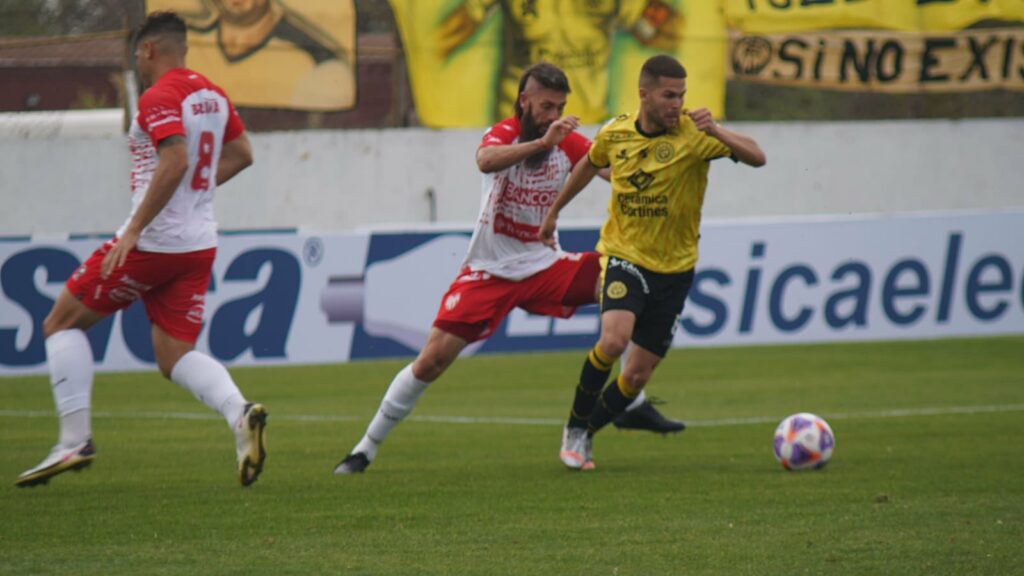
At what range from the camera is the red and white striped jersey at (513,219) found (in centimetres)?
838

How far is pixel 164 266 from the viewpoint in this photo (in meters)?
7.20

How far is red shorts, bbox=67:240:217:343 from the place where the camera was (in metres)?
7.12

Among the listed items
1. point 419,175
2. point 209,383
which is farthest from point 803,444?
point 419,175

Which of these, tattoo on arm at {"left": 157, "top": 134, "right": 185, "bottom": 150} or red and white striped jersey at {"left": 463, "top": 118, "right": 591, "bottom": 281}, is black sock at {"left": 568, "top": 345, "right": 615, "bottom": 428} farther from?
tattoo on arm at {"left": 157, "top": 134, "right": 185, "bottom": 150}

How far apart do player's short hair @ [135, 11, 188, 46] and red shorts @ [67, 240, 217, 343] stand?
938 millimetres

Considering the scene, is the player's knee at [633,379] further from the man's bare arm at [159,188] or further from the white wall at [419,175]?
the white wall at [419,175]

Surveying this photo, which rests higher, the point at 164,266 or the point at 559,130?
the point at 559,130

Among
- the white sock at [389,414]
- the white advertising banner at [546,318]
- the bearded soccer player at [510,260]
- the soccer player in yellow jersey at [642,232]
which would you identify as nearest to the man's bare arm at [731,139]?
the soccer player in yellow jersey at [642,232]

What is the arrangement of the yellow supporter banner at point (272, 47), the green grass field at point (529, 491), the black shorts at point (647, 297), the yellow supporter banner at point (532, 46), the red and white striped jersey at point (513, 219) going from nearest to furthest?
the green grass field at point (529, 491)
the black shorts at point (647, 297)
the red and white striped jersey at point (513, 219)
the yellow supporter banner at point (272, 47)
the yellow supporter banner at point (532, 46)

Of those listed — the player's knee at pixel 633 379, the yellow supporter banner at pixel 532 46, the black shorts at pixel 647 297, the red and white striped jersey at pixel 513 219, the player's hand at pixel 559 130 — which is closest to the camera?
the player's hand at pixel 559 130

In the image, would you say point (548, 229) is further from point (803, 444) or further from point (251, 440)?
point (251, 440)

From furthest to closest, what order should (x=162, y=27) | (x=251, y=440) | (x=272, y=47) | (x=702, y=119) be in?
(x=272, y=47)
(x=702, y=119)
(x=162, y=27)
(x=251, y=440)

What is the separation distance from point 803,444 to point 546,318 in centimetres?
748

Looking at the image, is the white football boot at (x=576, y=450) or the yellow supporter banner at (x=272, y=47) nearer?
the white football boot at (x=576, y=450)
